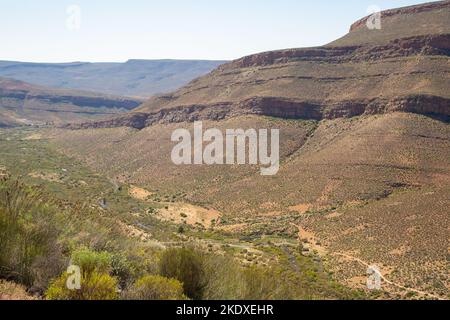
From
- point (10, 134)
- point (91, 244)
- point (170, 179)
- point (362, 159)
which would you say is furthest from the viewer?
point (10, 134)

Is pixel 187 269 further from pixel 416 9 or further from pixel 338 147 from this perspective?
pixel 416 9

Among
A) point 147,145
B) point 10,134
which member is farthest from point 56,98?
point 147,145

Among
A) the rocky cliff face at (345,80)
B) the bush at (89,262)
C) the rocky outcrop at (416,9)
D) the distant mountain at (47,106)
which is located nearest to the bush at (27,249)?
the bush at (89,262)

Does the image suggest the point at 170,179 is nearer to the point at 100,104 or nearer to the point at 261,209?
the point at 261,209

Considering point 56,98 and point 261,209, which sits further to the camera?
point 56,98

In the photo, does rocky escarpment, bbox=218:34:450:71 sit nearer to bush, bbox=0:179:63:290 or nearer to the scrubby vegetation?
the scrubby vegetation
